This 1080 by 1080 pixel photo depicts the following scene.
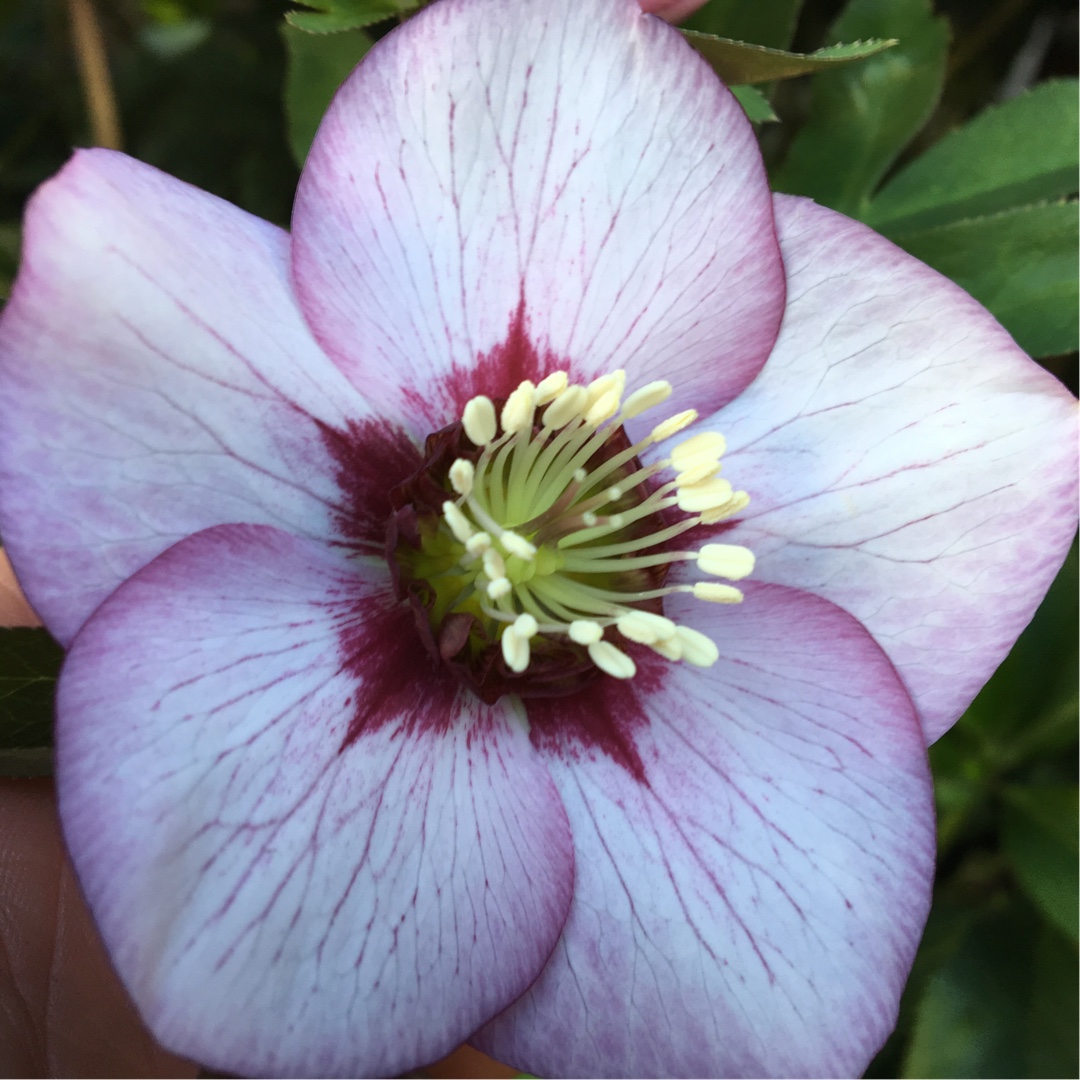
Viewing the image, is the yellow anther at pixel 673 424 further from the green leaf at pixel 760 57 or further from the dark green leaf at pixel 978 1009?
the dark green leaf at pixel 978 1009

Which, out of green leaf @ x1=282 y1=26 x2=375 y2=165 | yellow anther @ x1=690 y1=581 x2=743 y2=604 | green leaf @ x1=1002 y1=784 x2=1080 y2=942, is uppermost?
green leaf @ x1=282 y1=26 x2=375 y2=165

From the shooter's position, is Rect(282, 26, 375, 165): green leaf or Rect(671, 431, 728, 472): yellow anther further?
Rect(282, 26, 375, 165): green leaf

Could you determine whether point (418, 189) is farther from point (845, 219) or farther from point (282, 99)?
point (282, 99)

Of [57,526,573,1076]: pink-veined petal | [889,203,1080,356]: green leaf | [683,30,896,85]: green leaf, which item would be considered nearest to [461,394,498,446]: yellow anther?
[57,526,573,1076]: pink-veined petal

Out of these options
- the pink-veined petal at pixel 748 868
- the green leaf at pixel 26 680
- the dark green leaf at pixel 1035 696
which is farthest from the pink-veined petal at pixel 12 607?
the dark green leaf at pixel 1035 696

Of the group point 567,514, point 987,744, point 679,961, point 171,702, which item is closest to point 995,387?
point 567,514

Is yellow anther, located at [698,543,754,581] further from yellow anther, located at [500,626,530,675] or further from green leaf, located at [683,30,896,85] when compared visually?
green leaf, located at [683,30,896,85]
